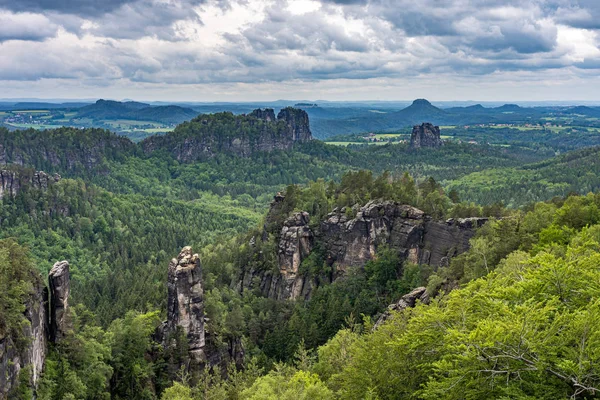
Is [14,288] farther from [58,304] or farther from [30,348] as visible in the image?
[58,304]

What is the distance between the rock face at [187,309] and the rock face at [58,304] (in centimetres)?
1340

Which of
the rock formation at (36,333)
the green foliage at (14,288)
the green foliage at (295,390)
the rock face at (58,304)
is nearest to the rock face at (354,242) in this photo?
the rock face at (58,304)

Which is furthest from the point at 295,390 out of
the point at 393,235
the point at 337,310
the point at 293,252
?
the point at 293,252

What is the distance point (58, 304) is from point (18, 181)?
122m

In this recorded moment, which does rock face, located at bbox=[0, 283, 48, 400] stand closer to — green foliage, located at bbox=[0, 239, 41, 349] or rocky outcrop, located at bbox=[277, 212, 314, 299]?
green foliage, located at bbox=[0, 239, 41, 349]

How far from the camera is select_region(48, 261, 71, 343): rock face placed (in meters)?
50.1

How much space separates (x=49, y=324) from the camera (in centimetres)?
5009

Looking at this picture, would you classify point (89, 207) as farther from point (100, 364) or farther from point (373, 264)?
point (100, 364)

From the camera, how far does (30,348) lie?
4284 cm

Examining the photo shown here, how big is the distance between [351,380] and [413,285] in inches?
1824

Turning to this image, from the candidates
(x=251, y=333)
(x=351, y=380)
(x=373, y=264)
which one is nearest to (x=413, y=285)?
→ (x=373, y=264)

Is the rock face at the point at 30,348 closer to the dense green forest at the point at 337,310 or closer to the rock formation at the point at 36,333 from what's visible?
the rock formation at the point at 36,333

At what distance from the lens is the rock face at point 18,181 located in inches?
6063

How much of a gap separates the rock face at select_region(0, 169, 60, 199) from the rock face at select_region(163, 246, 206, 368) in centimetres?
11255
